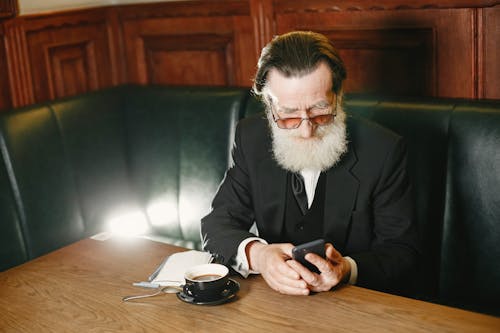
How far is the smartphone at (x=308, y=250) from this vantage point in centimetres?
175

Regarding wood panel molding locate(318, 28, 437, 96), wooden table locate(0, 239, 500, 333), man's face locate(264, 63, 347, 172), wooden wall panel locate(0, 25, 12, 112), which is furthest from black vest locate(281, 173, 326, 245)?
wooden wall panel locate(0, 25, 12, 112)

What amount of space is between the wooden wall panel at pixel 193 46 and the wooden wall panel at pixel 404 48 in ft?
1.43

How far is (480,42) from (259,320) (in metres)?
1.63

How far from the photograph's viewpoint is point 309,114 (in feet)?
7.07

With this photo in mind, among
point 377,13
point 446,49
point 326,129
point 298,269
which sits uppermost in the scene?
point 377,13

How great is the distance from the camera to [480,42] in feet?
8.82

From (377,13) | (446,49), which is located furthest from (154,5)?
(446,49)

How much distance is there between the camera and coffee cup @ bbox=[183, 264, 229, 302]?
1771 mm

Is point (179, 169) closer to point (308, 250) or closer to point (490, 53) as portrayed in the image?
point (490, 53)

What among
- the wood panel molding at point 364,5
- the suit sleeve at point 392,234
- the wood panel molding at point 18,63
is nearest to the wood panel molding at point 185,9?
the wood panel molding at point 364,5

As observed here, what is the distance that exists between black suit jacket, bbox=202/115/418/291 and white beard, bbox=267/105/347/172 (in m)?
0.07

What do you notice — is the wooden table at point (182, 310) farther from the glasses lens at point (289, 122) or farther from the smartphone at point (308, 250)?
the glasses lens at point (289, 122)

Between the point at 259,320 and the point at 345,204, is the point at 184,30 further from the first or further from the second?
the point at 259,320

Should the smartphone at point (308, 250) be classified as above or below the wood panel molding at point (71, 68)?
below
